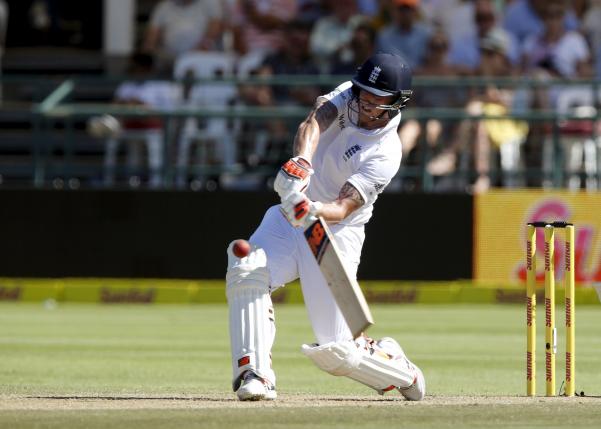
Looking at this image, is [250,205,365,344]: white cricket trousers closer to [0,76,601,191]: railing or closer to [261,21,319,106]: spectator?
[0,76,601,191]: railing

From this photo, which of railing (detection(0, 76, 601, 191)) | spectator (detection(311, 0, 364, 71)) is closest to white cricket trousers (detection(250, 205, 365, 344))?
railing (detection(0, 76, 601, 191))

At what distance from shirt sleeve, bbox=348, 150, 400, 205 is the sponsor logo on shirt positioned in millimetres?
82

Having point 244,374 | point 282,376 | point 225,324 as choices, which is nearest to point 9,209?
point 225,324

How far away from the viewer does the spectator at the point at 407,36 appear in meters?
14.7

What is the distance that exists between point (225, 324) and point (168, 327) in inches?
23.1

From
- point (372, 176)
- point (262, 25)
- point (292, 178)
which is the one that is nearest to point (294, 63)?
point (262, 25)

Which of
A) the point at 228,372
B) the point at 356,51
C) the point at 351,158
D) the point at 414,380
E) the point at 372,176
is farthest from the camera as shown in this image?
the point at 356,51

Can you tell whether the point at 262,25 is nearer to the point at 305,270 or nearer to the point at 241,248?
the point at 305,270

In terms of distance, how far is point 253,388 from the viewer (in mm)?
6141

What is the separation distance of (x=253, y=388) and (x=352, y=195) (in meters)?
0.92

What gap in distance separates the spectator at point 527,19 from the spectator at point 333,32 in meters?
1.59

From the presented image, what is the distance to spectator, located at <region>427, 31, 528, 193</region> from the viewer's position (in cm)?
1412

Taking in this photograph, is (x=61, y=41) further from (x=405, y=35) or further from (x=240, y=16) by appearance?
(x=405, y=35)

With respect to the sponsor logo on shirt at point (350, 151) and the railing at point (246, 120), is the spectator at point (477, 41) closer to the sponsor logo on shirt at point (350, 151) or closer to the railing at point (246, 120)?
the railing at point (246, 120)
